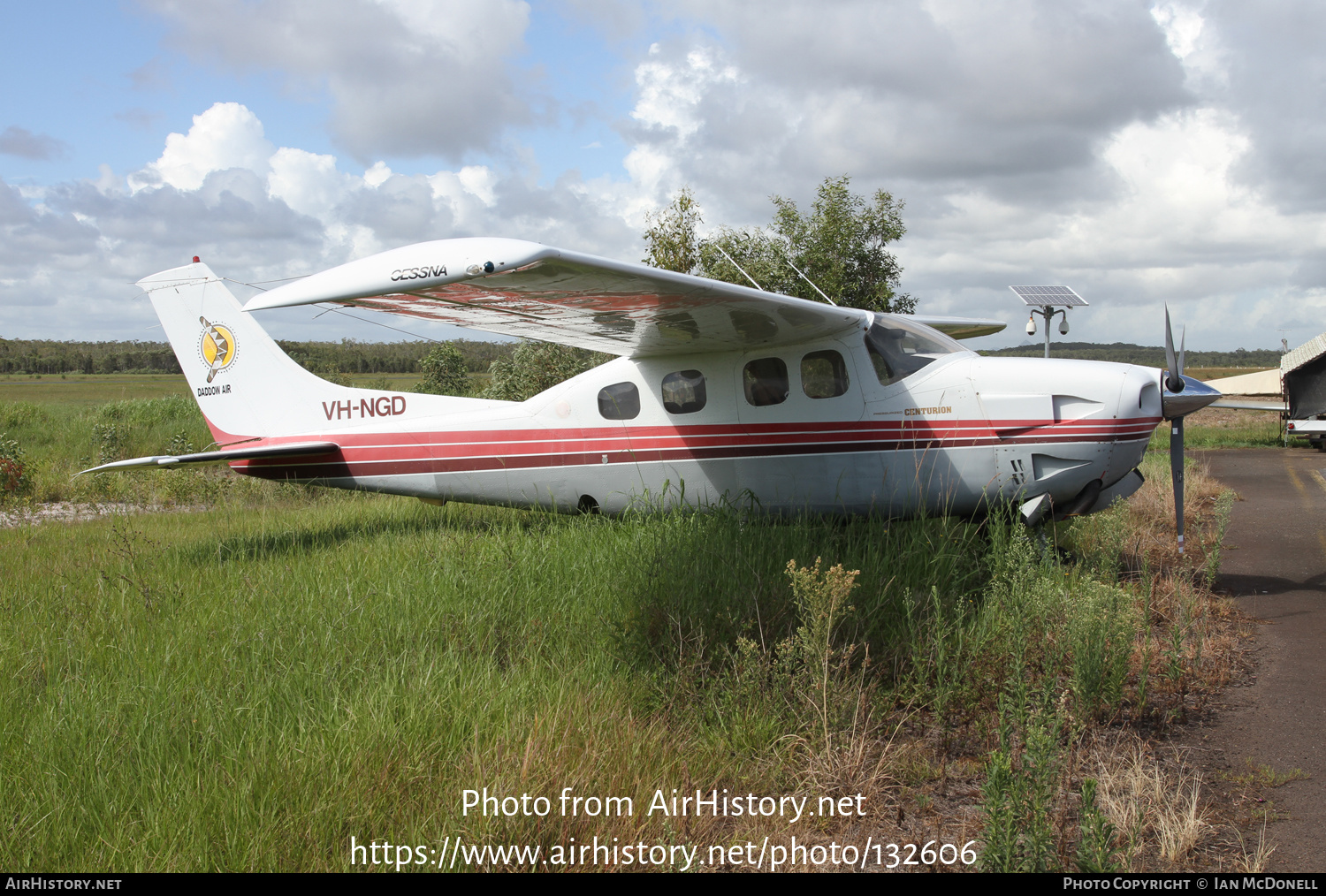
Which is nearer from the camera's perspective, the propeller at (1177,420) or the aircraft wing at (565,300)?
the aircraft wing at (565,300)

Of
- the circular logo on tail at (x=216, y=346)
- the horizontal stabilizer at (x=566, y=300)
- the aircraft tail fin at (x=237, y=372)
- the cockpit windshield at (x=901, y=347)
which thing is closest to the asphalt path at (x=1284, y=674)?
the cockpit windshield at (x=901, y=347)

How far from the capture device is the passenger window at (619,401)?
745cm

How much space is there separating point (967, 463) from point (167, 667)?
5.66 metres

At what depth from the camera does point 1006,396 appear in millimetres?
6102

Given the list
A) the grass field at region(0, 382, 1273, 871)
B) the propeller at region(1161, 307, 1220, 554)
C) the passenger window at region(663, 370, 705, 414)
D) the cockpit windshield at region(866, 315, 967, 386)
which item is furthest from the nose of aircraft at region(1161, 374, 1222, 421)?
the passenger window at region(663, 370, 705, 414)

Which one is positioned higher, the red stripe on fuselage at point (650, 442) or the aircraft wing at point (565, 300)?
the aircraft wing at point (565, 300)

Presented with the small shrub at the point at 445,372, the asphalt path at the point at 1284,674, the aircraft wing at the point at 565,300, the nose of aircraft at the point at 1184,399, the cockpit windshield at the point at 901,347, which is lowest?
the asphalt path at the point at 1284,674

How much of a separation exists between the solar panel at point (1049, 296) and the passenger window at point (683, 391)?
718 centimetres

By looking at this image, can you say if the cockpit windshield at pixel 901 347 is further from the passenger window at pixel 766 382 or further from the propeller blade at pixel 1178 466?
the propeller blade at pixel 1178 466

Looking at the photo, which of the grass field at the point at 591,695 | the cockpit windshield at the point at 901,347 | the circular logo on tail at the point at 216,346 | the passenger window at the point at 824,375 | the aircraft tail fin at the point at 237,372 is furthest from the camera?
the circular logo on tail at the point at 216,346

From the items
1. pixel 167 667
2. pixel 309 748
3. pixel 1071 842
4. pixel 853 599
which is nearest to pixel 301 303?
pixel 167 667

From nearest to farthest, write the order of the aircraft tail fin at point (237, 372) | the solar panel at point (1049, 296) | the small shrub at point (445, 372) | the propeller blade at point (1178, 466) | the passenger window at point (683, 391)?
1. the propeller blade at point (1178, 466)
2. the passenger window at point (683, 391)
3. the aircraft tail fin at point (237, 372)
4. the solar panel at point (1049, 296)
5. the small shrub at point (445, 372)

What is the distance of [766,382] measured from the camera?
691 centimetres

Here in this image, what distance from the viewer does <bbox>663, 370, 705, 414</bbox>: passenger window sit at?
23.6ft
